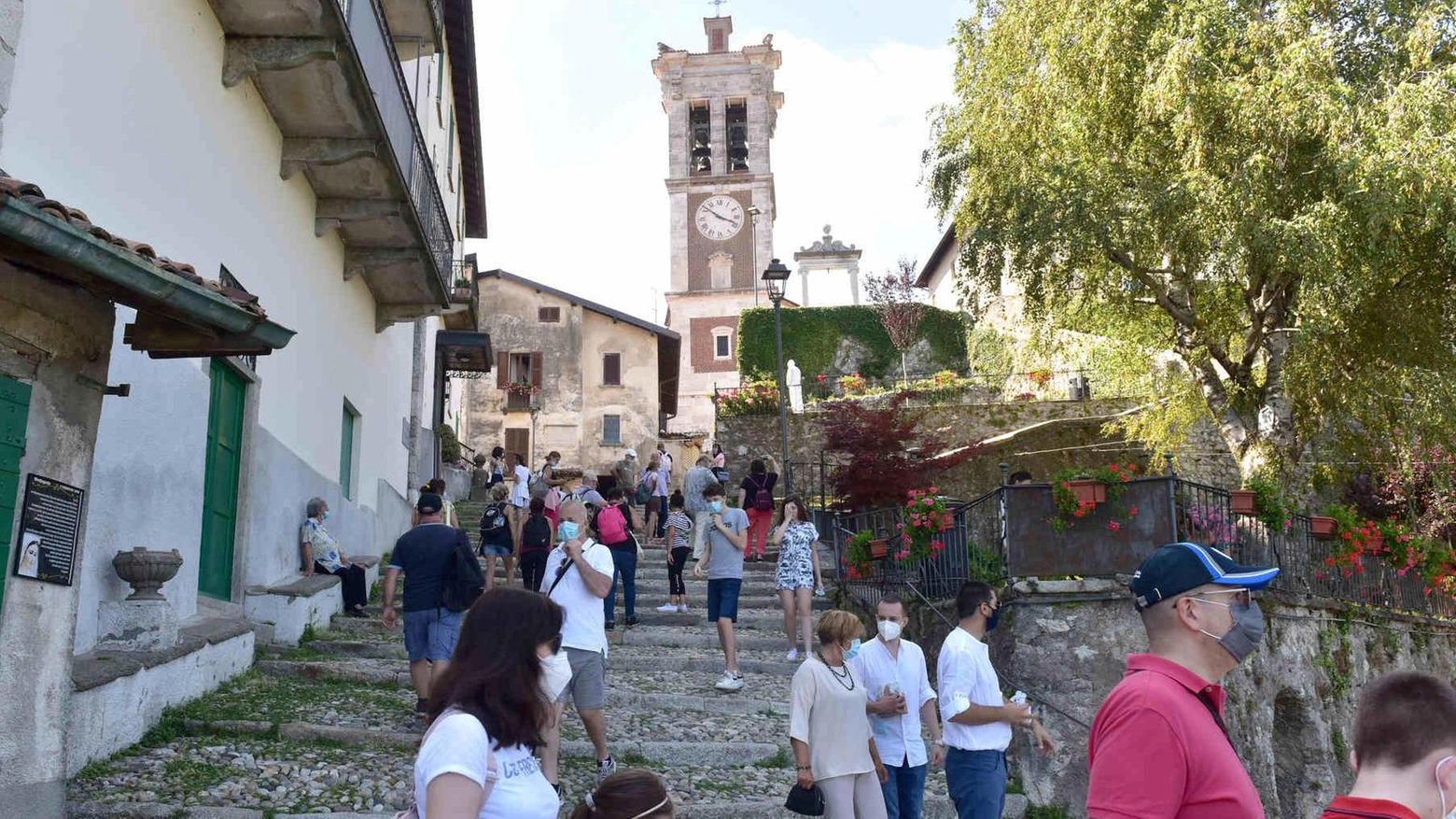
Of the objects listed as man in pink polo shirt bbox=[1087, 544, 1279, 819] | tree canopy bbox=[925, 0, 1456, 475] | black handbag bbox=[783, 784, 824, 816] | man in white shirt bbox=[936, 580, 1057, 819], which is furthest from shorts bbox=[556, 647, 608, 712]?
tree canopy bbox=[925, 0, 1456, 475]

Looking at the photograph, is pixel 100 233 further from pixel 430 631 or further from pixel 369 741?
pixel 369 741

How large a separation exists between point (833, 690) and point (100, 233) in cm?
405

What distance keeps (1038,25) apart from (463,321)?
48.2ft

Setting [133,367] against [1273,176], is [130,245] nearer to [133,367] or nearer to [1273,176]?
[133,367]

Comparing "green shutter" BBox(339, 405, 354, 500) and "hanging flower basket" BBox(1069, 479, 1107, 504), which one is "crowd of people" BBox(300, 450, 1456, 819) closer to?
"green shutter" BBox(339, 405, 354, 500)

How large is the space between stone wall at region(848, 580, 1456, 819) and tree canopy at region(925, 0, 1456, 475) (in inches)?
101

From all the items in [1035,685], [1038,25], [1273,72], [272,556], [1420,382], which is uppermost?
[1038,25]

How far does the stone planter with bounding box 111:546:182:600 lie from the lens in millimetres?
7016

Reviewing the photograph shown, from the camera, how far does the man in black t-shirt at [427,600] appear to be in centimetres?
789

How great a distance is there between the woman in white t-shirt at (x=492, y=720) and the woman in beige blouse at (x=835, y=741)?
9.36ft

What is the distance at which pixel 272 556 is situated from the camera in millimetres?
10719

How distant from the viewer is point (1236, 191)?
12.4m

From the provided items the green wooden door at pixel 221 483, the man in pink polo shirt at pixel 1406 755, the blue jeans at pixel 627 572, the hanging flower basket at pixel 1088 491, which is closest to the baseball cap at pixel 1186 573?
the man in pink polo shirt at pixel 1406 755

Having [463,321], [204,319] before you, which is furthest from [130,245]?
[463,321]
